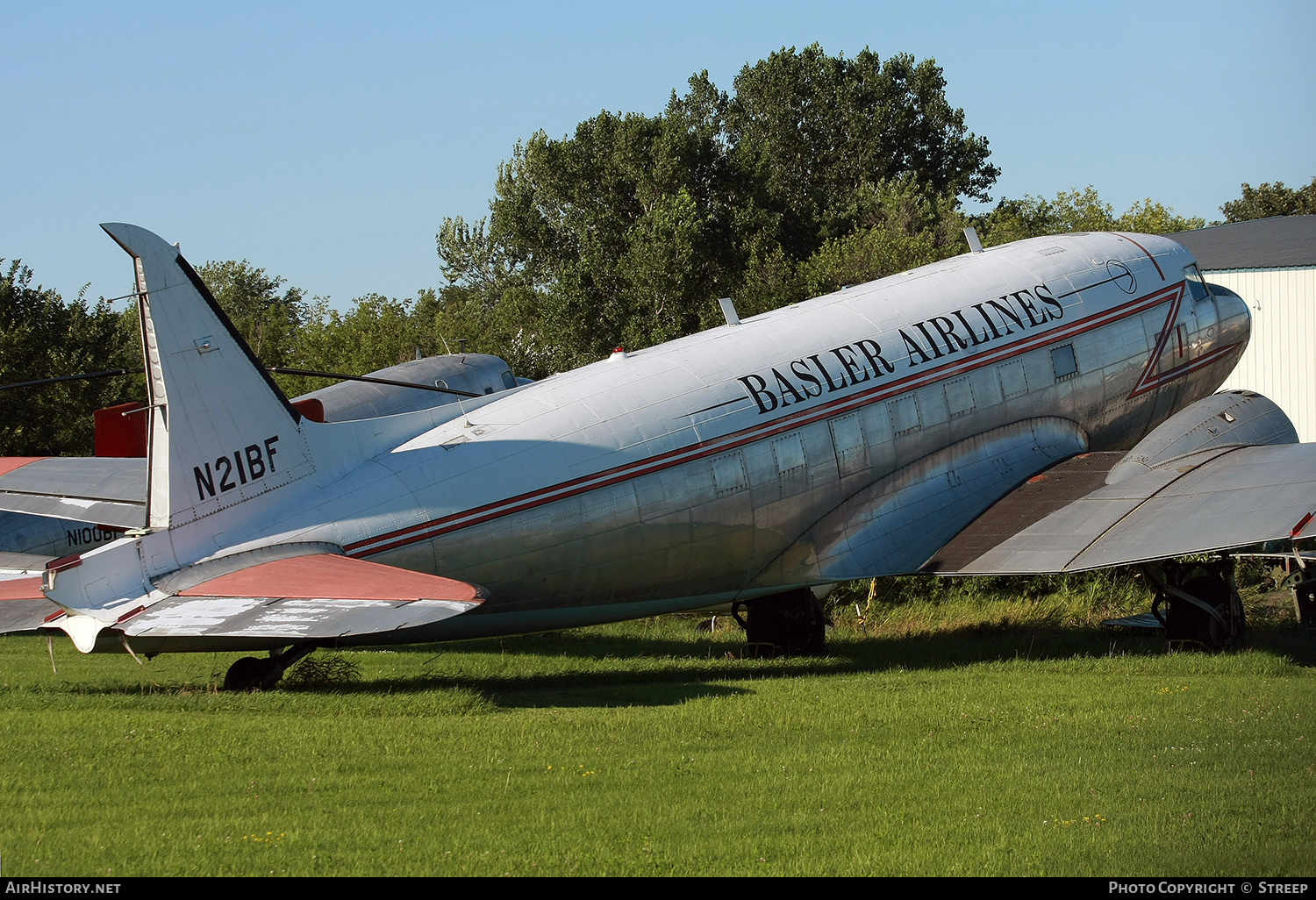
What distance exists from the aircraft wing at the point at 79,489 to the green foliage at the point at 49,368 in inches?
820

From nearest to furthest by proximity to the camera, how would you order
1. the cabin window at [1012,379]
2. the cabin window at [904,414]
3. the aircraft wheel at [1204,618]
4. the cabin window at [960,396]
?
1. the aircraft wheel at [1204,618]
2. the cabin window at [904,414]
3. the cabin window at [960,396]
4. the cabin window at [1012,379]

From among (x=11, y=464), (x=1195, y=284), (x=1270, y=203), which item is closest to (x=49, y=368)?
(x=11, y=464)

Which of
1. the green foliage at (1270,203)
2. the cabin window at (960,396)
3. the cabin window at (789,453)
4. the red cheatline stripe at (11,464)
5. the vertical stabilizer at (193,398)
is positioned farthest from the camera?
the green foliage at (1270,203)

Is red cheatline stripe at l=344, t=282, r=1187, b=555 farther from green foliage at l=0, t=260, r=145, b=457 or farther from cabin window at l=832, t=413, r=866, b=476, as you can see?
green foliage at l=0, t=260, r=145, b=457

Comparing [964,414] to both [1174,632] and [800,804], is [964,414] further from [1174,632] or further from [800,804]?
[800,804]

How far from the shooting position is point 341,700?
15.2 metres

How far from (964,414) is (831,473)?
2930 millimetres

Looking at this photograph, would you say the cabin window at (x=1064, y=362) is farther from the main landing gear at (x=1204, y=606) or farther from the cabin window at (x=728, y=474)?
the cabin window at (x=728, y=474)

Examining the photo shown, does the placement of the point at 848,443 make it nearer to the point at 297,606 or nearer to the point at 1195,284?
the point at 1195,284

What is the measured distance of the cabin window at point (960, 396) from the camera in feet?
68.1

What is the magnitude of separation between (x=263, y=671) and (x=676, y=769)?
21.3ft

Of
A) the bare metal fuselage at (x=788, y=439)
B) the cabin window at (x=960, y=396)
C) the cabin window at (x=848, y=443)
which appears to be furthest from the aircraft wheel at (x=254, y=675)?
the cabin window at (x=960, y=396)

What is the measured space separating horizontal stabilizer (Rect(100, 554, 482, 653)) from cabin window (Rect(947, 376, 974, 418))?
1029 centimetres

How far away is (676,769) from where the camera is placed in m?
12.0
